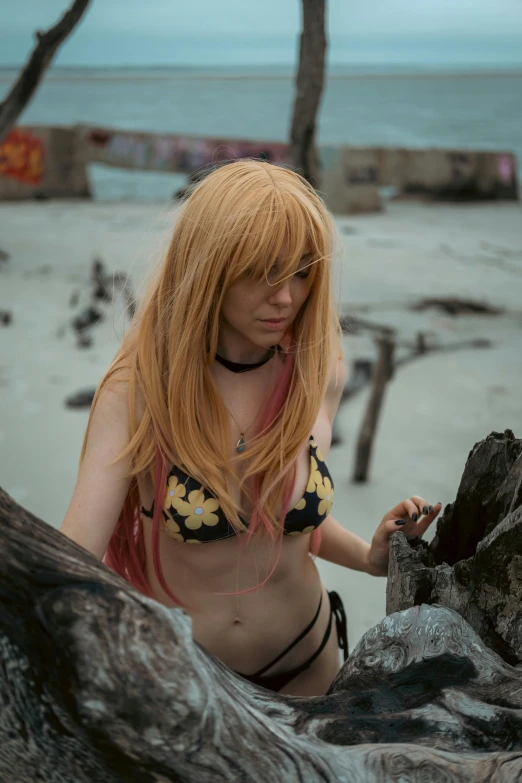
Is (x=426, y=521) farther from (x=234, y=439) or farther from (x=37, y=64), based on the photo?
(x=37, y=64)

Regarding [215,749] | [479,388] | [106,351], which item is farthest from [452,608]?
[106,351]

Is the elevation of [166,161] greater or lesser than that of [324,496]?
greater

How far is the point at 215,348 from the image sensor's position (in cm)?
180

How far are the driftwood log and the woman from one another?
0.60 meters

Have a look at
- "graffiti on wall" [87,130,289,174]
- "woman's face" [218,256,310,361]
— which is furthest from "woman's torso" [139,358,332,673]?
"graffiti on wall" [87,130,289,174]

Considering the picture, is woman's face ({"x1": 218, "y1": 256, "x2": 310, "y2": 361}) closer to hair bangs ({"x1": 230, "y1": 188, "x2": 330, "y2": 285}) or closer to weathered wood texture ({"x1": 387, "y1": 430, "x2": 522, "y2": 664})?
hair bangs ({"x1": 230, "y1": 188, "x2": 330, "y2": 285})

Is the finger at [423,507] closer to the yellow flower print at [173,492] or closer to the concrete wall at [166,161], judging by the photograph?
the yellow flower print at [173,492]

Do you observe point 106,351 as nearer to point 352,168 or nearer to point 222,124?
point 352,168

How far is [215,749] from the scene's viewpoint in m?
1.06

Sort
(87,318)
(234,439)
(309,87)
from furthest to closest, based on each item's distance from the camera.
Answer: (87,318) < (309,87) < (234,439)

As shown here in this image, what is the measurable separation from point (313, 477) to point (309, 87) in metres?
3.80

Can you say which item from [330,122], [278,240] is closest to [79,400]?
[278,240]

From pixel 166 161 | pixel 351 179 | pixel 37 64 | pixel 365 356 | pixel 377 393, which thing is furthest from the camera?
pixel 166 161

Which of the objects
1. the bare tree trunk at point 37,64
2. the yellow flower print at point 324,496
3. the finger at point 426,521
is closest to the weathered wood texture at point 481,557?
the finger at point 426,521
